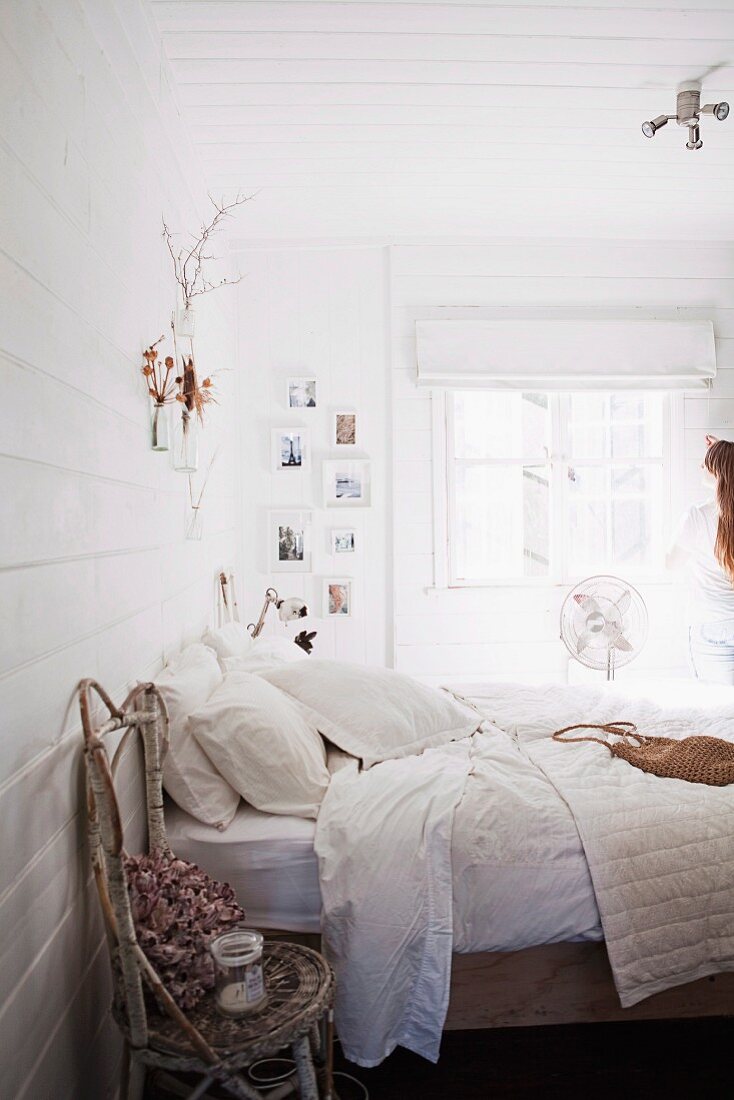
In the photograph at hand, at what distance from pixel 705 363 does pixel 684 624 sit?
1379 millimetres

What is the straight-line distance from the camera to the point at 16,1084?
1.28 metres

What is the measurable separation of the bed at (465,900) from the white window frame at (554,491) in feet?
7.91

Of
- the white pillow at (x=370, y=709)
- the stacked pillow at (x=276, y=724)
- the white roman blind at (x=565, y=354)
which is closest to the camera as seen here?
the stacked pillow at (x=276, y=724)

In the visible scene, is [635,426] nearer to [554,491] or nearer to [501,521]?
[554,491]

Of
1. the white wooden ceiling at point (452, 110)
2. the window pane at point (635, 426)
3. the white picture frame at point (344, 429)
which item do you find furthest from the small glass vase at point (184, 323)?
the window pane at point (635, 426)

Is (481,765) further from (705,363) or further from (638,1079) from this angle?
(705,363)

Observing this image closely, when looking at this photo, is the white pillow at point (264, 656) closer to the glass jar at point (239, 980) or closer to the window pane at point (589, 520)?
the glass jar at point (239, 980)

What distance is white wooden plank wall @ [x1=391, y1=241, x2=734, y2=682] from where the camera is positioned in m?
4.54

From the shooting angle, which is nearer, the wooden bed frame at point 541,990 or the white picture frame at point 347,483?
the wooden bed frame at point 541,990

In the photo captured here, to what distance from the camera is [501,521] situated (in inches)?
184

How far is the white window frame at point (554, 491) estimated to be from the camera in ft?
15.0

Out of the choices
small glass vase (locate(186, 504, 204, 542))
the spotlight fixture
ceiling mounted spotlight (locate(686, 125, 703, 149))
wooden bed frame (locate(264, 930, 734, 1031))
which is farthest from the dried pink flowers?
ceiling mounted spotlight (locate(686, 125, 703, 149))

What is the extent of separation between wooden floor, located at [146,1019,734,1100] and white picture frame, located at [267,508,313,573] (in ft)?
8.88

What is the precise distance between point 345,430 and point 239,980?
331 cm
